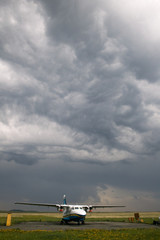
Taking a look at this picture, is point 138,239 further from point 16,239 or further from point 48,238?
point 16,239

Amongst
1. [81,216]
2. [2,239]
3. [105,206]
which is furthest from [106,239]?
[105,206]

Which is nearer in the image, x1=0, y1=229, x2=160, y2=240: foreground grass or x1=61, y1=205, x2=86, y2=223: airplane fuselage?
x1=0, y1=229, x2=160, y2=240: foreground grass

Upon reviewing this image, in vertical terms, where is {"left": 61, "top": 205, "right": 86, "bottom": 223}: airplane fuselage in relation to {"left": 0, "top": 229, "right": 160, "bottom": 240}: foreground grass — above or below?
above

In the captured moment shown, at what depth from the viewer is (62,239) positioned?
20078 mm

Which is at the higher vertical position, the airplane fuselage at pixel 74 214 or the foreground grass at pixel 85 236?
the airplane fuselage at pixel 74 214

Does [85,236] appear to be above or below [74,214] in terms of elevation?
below

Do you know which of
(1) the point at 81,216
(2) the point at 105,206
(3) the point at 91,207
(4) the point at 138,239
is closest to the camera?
(4) the point at 138,239

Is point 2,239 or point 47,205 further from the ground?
point 47,205

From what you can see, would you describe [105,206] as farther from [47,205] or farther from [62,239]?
[62,239]

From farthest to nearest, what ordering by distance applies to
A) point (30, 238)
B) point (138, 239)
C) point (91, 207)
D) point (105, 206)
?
point (105, 206), point (91, 207), point (30, 238), point (138, 239)

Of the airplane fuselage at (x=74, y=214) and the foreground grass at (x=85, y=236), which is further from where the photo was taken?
the airplane fuselage at (x=74, y=214)

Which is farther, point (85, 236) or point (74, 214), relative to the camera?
point (74, 214)

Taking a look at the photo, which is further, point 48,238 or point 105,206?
point 105,206

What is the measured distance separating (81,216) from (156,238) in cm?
2445
